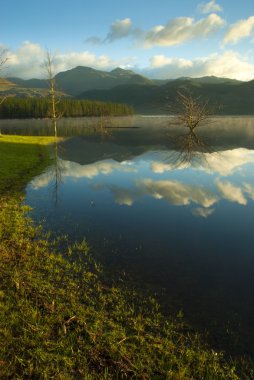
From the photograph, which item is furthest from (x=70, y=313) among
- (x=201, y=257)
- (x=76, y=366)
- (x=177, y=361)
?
(x=201, y=257)

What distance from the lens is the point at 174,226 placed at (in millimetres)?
18719

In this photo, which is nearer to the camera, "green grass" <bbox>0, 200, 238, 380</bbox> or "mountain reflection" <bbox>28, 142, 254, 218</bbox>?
"green grass" <bbox>0, 200, 238, 380</bbox>

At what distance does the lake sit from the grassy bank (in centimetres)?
102

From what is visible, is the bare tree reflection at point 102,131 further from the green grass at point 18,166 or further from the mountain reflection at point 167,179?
the mountain reflection at point 167,179

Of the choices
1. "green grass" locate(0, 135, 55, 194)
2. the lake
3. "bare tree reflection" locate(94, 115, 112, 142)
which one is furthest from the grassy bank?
"bare tree reflection" locate(94, 115, 112, 142)

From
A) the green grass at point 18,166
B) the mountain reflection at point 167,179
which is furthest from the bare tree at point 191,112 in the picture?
the green grass at point 18,166

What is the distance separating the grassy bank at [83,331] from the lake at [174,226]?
102 centimetres

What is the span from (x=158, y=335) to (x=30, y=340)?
3759 mm

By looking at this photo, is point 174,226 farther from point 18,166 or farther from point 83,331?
point 18,166

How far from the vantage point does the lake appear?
437 inches

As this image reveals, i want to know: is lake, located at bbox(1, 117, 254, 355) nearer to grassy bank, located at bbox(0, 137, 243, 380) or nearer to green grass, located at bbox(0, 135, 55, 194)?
grassy bank, located at bbox(0, 137, 243, 380)

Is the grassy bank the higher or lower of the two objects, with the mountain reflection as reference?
lower

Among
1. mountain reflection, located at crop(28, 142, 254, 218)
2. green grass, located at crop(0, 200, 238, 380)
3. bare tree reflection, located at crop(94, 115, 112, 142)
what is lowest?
green grass, located at crop(0, 200, 238, 380)

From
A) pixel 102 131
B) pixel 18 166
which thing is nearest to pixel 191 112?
pixel 102 131
